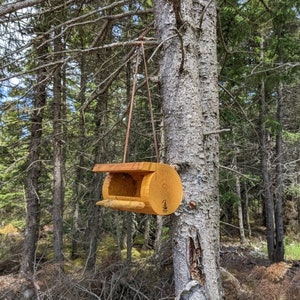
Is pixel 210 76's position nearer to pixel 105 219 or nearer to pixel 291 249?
pixel 105 219

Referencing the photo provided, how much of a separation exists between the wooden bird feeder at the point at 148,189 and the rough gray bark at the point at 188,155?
0.14 m

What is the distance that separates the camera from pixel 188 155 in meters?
1.86

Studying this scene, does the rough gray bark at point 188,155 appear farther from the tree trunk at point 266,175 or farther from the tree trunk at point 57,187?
the tree trunk at point 266,175

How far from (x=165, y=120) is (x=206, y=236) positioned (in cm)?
71

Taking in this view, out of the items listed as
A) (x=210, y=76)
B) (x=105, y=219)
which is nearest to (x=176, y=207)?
(x=210, y=76)

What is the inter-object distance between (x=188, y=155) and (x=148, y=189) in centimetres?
39

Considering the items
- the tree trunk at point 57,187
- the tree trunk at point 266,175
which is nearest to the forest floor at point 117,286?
the tree trunk at point 57,187

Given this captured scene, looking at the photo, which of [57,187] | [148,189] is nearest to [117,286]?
[57,187]

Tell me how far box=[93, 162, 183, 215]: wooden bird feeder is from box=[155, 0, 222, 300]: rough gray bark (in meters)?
0.14

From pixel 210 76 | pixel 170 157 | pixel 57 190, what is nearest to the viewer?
pixel 170 157

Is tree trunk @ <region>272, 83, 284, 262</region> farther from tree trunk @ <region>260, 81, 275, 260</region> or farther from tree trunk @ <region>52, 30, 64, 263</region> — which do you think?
tree trunk @ <region>52, 30, 64, 263</region>

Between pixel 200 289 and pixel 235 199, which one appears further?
pixel 235 199

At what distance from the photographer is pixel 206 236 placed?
184 cm

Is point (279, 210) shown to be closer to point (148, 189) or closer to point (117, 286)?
point (117, 286)
